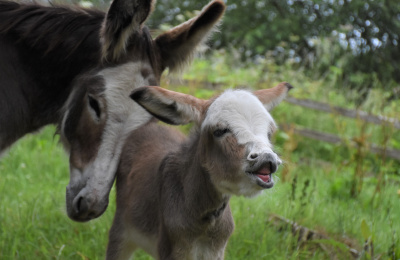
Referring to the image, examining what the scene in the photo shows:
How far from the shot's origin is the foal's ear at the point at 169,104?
8.80ft

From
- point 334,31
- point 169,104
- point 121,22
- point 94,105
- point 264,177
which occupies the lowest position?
point 334,31

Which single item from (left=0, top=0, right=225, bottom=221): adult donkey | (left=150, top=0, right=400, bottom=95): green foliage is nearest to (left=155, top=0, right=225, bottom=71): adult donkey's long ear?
(left=0, top=0, right=225, bottom=221): adult donkey

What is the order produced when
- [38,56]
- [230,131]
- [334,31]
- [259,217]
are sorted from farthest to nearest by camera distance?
[334,31] → [259,217] → [38,56] → [230,131]

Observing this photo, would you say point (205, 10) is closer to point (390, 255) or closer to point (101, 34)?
point (101, 34)

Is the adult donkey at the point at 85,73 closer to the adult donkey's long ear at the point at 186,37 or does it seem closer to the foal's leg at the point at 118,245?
the adult donkey's long ear at the point at 186,37

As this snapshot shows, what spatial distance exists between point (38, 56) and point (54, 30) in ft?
0.71

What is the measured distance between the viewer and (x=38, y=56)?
346 cm

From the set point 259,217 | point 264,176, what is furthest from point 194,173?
point 259,217

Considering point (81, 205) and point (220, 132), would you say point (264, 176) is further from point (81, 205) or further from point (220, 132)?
point (81, 205)

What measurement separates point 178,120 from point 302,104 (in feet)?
20.3

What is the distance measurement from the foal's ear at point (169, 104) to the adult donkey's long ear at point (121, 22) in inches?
24.5

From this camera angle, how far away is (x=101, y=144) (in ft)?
10.2

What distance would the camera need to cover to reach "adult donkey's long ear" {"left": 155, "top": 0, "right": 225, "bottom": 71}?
344 centimetres

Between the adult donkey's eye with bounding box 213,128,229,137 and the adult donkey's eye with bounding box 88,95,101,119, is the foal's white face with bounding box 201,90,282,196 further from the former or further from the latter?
the adult donkey's eye with bounding box 88,95,101,119
